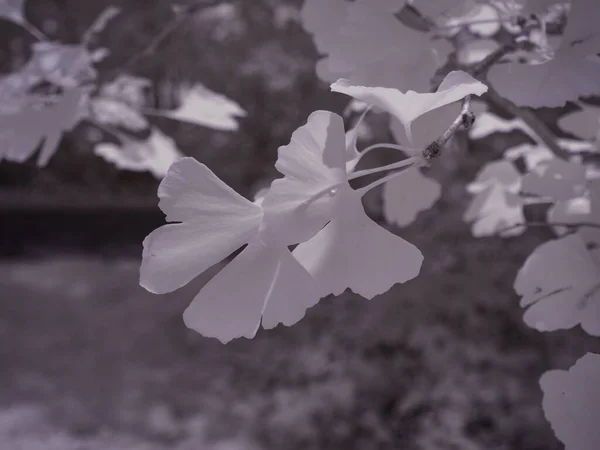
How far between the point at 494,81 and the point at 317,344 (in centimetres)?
89

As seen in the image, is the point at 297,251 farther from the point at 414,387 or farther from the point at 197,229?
the point at 414,387

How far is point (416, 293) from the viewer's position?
1110mm

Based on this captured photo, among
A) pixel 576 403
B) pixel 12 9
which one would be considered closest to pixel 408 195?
pixel 576 403

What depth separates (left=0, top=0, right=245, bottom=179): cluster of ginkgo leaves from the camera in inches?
15.5

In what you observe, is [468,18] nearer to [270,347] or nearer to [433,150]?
[433,150]

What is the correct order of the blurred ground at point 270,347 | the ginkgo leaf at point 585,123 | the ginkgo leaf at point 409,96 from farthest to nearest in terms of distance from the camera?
the blurred ground at point 270,347 → the ginkgo leaf at point 585,123 → the ginkgo leaf at point 409,96

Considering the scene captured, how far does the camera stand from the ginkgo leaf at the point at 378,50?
258 millimetres

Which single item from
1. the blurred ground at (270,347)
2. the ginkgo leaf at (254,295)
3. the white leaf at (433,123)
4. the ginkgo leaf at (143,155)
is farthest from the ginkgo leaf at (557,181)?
the blurred ground at (270,347)

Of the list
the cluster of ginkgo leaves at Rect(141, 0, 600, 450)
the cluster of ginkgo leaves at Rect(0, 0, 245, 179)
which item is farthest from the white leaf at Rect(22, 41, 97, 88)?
the cluster of ginkgo leaves at Rect(141, 0, 600, 450)

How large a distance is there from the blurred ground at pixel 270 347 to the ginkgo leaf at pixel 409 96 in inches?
21.3

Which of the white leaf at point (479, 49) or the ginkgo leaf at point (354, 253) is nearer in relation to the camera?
the ginkgo leaf at point (354, 253)

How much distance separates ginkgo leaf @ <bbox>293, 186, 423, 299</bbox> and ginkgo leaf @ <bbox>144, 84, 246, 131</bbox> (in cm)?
28

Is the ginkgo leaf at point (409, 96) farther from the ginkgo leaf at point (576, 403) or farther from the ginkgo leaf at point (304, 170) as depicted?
the ginkgo leaf at point (576, 403)

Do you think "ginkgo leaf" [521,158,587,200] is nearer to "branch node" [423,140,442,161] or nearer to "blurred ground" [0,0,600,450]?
"branch node" [423,140,442,161]
